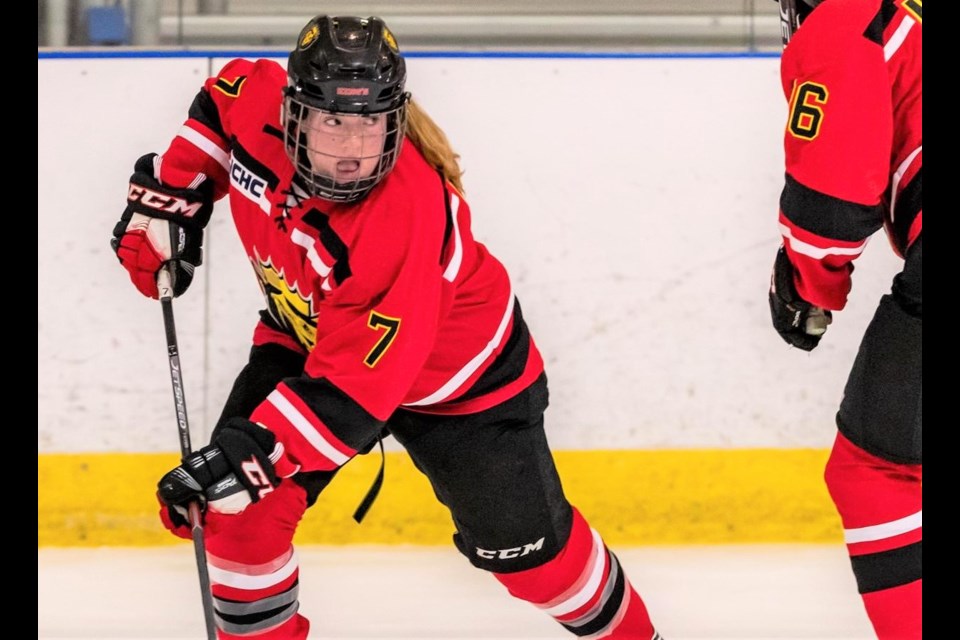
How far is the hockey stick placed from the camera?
1.94m

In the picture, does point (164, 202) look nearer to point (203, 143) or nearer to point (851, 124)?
point (203, 143)

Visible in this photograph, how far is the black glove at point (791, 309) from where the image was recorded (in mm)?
2031

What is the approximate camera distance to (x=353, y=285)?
1.90 meters

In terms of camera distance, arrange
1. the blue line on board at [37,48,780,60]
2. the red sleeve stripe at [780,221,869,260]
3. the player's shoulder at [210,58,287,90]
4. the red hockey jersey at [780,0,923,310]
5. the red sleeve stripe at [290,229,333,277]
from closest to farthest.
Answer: the red hockey jersey at [780,0,923,310]
the red sleeve stripe at [780,221,869,260]
the red sleeve stripe at [290,229,333,277]
the player's shoulder at [210,58,287,90]
the blue line on board at [37,48,780,60]

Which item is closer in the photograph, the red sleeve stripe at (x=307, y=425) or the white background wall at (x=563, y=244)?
the red sleeve stripe at (x=307, y=425)

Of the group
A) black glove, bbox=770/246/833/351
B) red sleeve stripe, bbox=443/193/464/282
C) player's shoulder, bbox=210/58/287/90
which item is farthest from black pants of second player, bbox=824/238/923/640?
player's shoulder, bbox=210/58/287/90

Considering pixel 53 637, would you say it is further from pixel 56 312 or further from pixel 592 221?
pixel 592 221

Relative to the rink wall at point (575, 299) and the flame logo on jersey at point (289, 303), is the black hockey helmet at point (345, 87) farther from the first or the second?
the rink wall at point (575, 299)

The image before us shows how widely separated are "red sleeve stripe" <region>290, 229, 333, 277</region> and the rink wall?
138 cm

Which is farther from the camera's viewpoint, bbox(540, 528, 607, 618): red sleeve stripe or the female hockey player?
bbox(540, 528, 607, 618): red sleeve stripe

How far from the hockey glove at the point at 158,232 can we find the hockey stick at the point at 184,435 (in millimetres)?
23

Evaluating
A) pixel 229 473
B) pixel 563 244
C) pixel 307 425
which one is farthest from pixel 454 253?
pixel 563 244

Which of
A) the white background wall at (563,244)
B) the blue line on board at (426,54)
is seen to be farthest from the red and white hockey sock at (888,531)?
the blue line on board at (426,54)

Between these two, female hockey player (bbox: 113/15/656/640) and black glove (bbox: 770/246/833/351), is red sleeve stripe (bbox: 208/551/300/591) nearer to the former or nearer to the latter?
female hockey player (bbox: 113/15/656/640)
